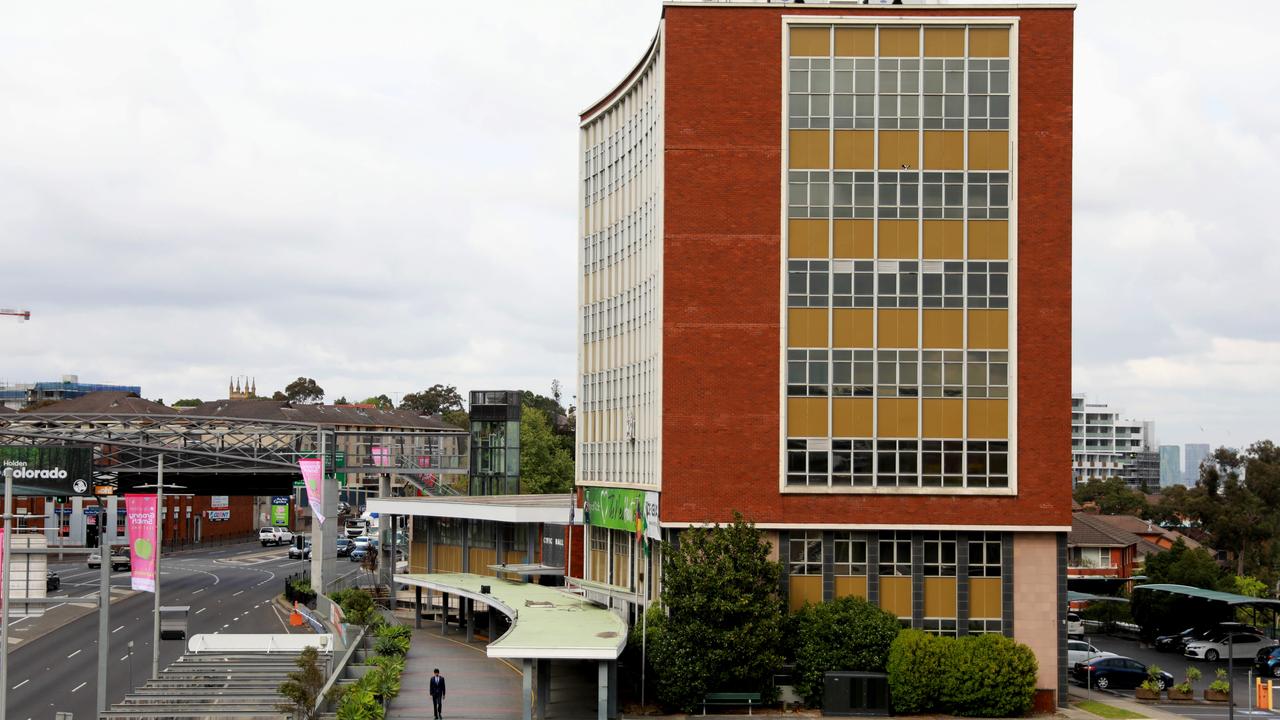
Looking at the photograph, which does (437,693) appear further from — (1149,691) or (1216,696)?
(1216,696)

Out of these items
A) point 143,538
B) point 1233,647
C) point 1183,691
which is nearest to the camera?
point 143,538

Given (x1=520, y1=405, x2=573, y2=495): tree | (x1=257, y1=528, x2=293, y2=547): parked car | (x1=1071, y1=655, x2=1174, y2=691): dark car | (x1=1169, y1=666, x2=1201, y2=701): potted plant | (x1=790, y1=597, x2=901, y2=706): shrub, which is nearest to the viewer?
(x1=790, y1=597, x2=901, y2=706): shrub

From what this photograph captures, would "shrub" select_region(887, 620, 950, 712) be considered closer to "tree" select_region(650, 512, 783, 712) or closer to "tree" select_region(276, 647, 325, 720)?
"tree" select_region(650, 512, 783, 712)

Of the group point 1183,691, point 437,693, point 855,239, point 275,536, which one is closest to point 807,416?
point 855,239

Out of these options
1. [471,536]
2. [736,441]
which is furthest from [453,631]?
[736,441]

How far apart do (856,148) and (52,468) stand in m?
58.9

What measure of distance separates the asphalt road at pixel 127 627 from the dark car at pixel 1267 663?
48.4 metres

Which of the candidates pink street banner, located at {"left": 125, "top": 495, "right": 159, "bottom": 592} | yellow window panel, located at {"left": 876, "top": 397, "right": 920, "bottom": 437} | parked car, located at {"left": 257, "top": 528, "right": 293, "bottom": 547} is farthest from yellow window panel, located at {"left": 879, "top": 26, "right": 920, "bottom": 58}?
parked car, located at {"left": 257, "top": 528, "right": 293, "bottom": 547}

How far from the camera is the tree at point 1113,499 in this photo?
485 ft

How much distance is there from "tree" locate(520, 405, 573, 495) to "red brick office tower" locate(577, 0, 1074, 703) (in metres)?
88.7

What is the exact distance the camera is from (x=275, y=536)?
522ft

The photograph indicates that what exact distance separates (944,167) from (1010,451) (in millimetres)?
10954

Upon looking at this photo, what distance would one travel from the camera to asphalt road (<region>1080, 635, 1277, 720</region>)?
5071cm

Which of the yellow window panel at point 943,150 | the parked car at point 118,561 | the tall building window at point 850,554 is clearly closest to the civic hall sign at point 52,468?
the parked car at point 118,561
